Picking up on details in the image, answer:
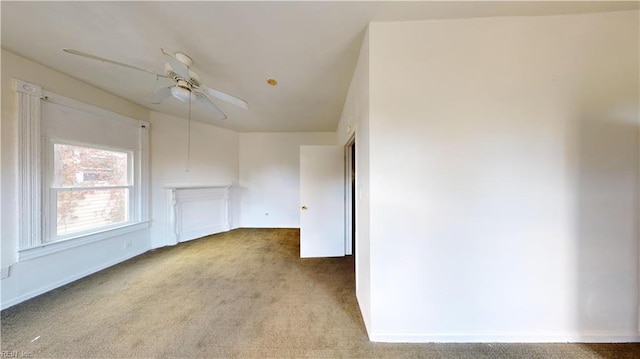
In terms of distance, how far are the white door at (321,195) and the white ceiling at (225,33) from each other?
42.5 inches

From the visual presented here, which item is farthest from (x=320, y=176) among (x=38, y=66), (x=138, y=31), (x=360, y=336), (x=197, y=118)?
(x=38, y=66)

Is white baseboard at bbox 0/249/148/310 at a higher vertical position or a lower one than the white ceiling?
lower

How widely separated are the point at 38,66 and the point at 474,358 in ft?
15.8

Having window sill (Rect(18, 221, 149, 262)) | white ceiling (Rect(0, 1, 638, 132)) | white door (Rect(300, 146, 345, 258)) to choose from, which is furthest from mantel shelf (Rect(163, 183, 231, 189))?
white door (Rect(300, 146, 345, 258))

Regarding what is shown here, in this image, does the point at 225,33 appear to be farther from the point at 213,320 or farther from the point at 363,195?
the point at 213,320

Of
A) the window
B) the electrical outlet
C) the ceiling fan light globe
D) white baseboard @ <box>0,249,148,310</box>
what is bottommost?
white baseboard @ <box>0,249,148,310</box>

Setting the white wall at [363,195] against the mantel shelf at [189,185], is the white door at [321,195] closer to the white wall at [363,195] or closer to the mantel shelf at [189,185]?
the white wall at [363,195]

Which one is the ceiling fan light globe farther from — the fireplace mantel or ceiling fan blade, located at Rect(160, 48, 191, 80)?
the fireplace mantel

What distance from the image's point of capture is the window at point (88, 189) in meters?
2.50

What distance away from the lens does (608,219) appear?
157cm

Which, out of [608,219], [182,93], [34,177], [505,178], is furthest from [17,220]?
[608,219]

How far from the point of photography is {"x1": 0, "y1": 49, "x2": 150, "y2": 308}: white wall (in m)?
2.05

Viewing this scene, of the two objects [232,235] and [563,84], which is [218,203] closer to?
[232,235]

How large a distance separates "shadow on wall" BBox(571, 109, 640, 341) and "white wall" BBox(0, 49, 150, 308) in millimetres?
4941
